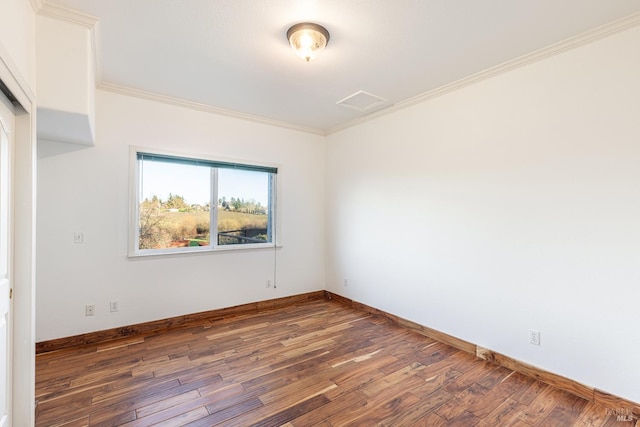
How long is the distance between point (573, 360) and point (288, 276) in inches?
126

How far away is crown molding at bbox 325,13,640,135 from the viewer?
203 cm

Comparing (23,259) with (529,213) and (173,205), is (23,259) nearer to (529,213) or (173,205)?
(173,205)

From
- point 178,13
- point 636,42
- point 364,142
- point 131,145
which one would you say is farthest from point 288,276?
point 636,42

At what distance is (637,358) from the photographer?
6.51 ft

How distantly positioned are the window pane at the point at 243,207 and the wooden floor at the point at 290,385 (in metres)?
1.33

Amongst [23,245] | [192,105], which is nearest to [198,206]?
[192,105]

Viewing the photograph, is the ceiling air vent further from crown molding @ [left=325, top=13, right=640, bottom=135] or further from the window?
the window

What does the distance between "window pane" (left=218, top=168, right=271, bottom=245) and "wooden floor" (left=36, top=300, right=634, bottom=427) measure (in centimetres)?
133

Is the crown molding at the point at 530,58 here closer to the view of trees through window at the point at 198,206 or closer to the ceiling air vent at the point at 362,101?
the ceiling air vent at the point at 362,101

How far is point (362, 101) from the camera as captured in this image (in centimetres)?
348

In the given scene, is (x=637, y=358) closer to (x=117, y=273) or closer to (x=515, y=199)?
(x=515, y=199)

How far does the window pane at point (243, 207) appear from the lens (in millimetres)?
3914

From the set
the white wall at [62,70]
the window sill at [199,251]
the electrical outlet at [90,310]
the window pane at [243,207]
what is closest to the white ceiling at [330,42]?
the white wall at [62,70]

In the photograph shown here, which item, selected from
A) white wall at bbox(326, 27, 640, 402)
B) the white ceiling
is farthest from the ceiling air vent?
white wall at bbox(326, 27, 640, 402)
